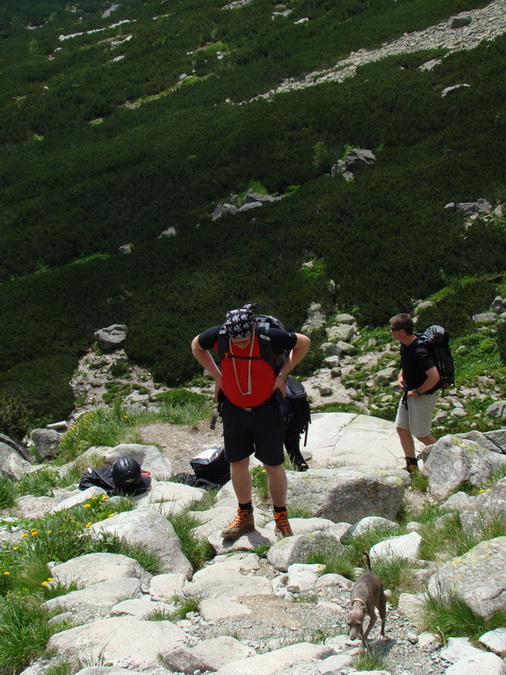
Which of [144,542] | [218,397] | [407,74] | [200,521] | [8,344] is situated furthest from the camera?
[407,74]

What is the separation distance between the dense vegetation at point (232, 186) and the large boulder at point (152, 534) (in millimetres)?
10124

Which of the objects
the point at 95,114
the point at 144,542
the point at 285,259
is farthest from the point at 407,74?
the point at 144,542

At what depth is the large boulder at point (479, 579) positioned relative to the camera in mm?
3203

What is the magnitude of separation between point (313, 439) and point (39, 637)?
6.25 m

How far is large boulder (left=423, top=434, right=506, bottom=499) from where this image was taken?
627 centimetres

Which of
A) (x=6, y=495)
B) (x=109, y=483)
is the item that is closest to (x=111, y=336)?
(x=6, y=495)

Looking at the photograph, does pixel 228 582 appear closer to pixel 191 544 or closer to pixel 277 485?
pixel 191 544

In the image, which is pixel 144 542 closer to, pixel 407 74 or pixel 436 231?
pixel 436 231

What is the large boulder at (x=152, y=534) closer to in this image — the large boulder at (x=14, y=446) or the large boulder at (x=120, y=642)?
the large boulder at (x=120, y=642)

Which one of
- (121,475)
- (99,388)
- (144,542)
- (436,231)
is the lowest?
(99,388)

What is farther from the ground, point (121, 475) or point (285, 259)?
point (121, 475)

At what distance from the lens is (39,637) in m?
3.45

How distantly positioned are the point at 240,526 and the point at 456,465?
234 cm

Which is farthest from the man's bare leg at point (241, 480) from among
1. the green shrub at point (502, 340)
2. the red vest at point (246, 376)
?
the green shrub at point (502, 340)
